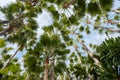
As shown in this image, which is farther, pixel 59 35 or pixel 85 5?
pixel 59 35

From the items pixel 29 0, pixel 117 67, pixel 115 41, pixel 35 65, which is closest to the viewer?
pixel 117 67

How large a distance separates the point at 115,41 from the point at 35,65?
5745 mm

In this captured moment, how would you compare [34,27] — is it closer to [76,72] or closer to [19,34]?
[19,34]

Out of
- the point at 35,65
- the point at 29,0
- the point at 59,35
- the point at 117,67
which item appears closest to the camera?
the point at 117,67

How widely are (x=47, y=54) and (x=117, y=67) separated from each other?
5097 millimetres

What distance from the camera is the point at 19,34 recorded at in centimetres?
1567

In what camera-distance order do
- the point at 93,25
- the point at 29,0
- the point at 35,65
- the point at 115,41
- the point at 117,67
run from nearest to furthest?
the point at 117,67 → the point at 115,41 → the point at 29,0 → the point at 35,65 → the point at 93,25

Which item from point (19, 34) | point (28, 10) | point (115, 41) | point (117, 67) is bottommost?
point (117, 67)

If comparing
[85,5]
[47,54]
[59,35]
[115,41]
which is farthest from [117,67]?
[59,35]

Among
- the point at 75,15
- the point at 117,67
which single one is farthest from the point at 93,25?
the point at 117,67

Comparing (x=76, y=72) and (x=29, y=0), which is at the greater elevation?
(x=29, y=0)

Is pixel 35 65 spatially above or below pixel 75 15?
below

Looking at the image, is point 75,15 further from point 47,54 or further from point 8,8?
point 8,8

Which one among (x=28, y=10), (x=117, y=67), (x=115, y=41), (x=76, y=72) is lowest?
(x=76, y=72)
